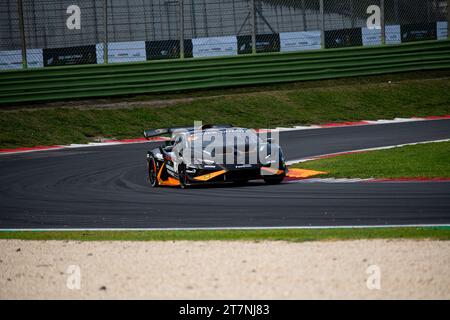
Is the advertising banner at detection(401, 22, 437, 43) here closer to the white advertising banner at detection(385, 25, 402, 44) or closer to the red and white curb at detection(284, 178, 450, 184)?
the white advertising banner at detection(385, 25, 402, 44)

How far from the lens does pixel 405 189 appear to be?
1323cm

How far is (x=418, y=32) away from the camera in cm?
2802

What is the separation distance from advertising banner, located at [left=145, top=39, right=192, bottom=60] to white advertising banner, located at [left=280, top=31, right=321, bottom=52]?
9.59ft

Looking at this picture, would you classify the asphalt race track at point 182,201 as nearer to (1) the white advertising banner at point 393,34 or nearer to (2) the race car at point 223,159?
(2) the race car at point 223,159

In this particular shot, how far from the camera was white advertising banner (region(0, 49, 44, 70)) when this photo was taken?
2447cm

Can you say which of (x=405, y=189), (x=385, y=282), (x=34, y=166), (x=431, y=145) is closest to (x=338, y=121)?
(x=431, y=145)

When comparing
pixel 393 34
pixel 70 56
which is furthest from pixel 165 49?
pixel 393 34

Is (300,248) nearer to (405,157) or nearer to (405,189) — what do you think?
(405,189)

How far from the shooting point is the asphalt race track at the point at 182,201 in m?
11.5

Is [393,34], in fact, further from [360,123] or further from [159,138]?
[159,138]

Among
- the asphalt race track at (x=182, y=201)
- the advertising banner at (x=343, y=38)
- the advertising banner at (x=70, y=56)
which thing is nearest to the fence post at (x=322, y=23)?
the advertising banner at (x=343, y=38)

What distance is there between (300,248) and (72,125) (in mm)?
15897

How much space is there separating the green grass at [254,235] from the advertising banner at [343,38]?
668 inches

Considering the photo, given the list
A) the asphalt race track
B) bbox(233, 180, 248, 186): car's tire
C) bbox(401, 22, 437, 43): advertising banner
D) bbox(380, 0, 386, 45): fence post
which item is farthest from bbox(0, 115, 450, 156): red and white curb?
bbox(233, 180, 248, 186): car's tire
